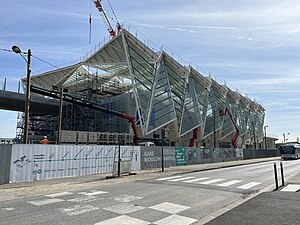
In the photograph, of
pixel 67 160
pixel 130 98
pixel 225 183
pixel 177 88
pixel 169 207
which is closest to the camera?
pixel 169 207

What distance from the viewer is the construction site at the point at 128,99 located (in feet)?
144

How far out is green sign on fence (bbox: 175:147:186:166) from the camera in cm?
2936

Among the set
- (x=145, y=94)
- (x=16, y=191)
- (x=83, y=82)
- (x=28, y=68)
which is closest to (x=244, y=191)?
(x=16, y=191)

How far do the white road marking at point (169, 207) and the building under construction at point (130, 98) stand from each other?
1133 inches

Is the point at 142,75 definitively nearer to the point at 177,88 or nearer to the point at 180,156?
the point at 177,88

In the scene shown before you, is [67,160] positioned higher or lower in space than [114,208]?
higher

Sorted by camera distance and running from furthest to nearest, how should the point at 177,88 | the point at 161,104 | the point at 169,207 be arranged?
the point at 177,88 → the point at 161,104 → the point at 169,207

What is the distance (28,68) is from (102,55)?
105 ft

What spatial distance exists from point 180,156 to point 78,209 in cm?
2259

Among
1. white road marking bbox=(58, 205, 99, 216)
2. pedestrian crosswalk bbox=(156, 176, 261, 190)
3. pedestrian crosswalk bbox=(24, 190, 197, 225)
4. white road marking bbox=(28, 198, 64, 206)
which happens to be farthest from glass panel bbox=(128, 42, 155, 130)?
white road marking bbox=(58, 205, 99, 216)

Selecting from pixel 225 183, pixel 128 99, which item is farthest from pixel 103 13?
pixel 225 183

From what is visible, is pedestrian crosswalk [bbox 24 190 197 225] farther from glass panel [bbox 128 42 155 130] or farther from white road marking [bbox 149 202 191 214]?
glass panel [bbox 128 42 155 130]

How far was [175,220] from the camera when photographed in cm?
698

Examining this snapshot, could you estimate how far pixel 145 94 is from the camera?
1796 inches
